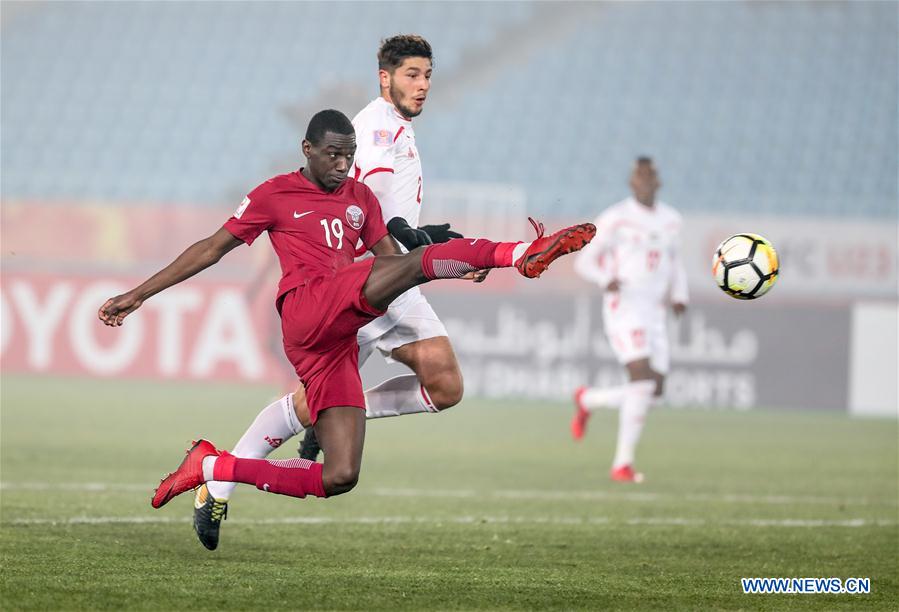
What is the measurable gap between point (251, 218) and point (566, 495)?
3994 mm

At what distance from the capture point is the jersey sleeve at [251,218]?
5527mm

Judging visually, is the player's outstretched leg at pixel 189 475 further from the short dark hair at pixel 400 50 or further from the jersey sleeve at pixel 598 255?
the jersey sleeve at pixel 598 255

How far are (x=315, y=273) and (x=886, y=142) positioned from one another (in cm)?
2102

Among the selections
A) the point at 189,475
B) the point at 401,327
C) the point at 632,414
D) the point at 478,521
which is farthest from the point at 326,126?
the point at 632,414

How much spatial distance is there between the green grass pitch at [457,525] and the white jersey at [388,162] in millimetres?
1664

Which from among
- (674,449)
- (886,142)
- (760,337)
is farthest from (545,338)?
(886,142)

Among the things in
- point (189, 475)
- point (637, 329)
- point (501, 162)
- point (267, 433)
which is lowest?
point (189, 475)

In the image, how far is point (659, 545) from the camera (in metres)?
6.50

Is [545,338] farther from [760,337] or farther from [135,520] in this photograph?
[135,520]

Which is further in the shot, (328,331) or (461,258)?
(328,331)

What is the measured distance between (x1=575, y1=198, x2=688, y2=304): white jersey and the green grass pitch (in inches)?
60.6

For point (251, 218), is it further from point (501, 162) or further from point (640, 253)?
point (501, 162)

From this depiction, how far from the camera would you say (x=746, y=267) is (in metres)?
6.43

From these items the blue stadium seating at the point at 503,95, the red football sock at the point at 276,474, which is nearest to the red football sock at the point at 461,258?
the red football sock at the point at 276,474
